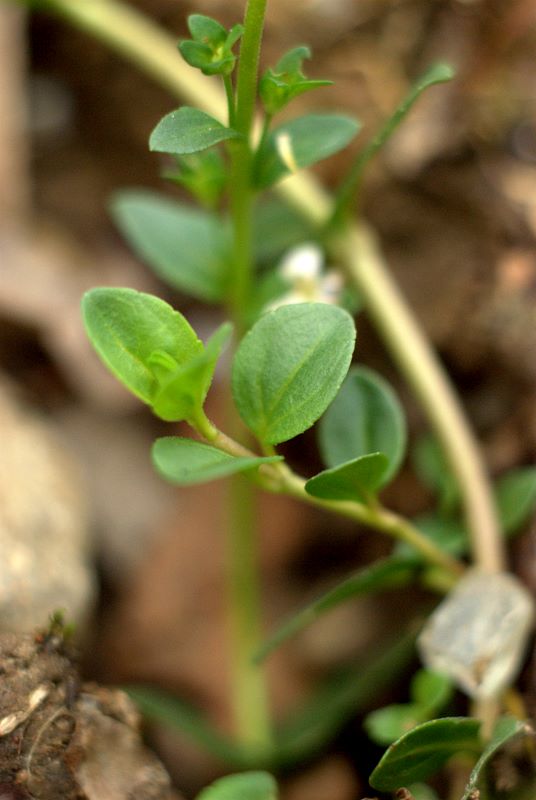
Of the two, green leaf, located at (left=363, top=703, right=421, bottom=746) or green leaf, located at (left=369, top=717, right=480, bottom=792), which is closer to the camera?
green leaf, located at (left=369, top=717, right=480, bottom=792)

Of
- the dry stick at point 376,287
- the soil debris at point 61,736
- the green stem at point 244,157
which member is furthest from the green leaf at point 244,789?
the green stem at point 244,157

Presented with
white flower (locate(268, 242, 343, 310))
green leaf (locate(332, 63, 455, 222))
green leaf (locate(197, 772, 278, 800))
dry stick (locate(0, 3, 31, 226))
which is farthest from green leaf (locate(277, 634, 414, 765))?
dry stick (locate(0, 3, 31, 226))

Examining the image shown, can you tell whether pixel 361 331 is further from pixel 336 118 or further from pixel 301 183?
pixel 336 118

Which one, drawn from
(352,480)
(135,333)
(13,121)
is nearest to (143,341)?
(135,333)

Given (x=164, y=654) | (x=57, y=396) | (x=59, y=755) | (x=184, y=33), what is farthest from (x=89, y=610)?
(x=184, y=33)

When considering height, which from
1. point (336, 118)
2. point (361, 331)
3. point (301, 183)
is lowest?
point (361, 331)

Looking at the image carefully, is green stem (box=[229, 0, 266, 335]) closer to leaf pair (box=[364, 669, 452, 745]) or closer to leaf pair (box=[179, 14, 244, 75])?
leaf pair (box=[179, 14, 244, 75])

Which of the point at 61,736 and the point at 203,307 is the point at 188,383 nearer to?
the point at 61,736
